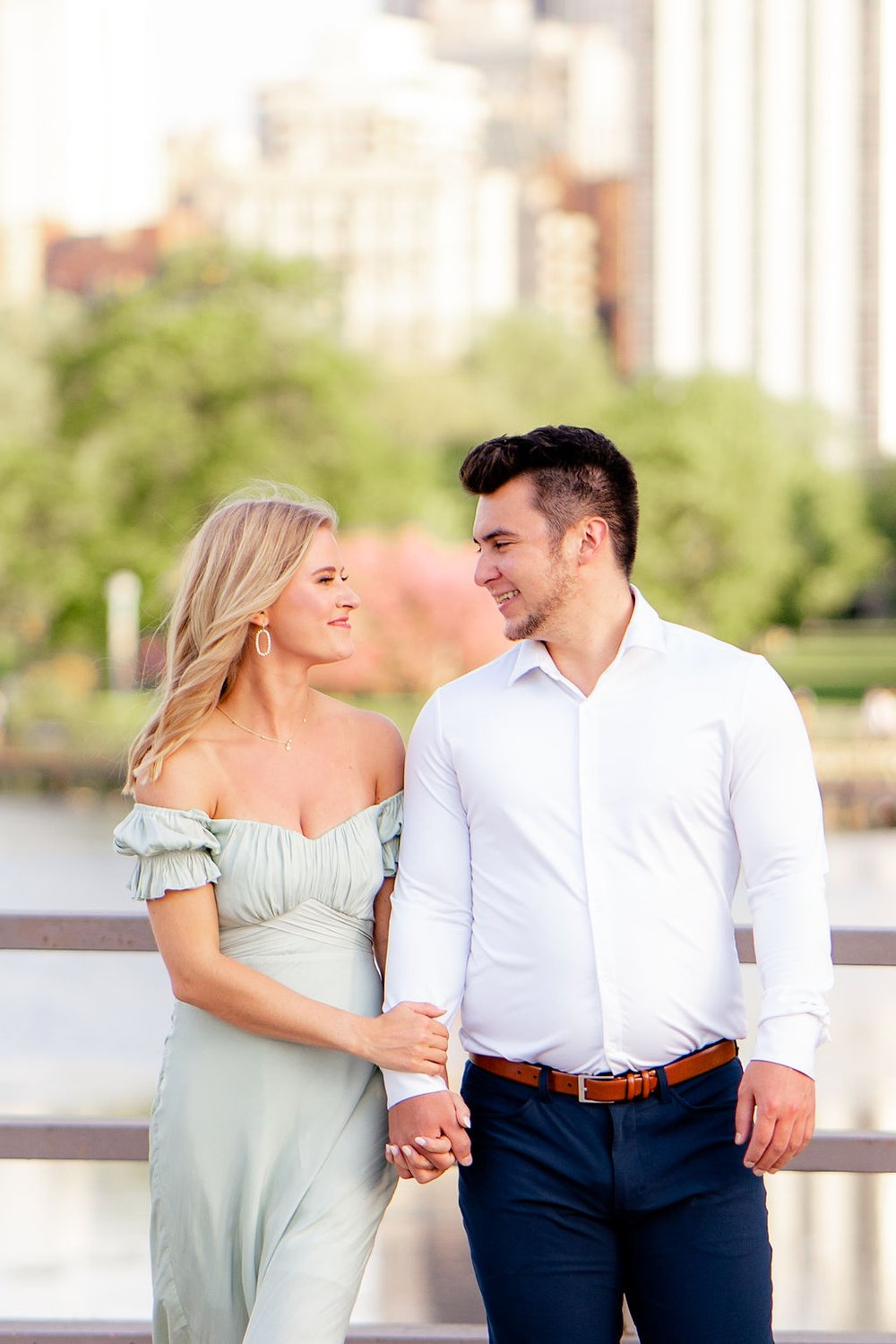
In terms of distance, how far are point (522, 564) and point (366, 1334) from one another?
4.49ft

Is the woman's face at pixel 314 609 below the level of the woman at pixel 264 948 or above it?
above

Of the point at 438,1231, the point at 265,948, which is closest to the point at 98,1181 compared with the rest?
the point at 438,1231

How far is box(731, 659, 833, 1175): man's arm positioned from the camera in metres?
2.46

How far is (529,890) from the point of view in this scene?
2572 millimetres

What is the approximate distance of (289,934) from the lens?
8.91 feet

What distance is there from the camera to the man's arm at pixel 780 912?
2.46 metres

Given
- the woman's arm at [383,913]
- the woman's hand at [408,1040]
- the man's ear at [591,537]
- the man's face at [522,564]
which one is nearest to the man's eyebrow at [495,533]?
the man's face at [522,564]

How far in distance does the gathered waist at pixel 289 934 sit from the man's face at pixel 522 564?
0.52 m

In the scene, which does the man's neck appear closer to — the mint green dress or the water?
the mint green dress

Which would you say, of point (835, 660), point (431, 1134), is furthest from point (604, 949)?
point (835, 660)

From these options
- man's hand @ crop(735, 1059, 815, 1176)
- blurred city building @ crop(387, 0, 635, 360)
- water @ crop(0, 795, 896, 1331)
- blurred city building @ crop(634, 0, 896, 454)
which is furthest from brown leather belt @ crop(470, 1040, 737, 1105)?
blurred city building @ crop(387, 0, 635, 360)

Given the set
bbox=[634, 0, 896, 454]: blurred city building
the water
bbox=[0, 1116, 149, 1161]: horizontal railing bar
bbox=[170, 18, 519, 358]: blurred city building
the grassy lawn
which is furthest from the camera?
bbox=[170, 18, 519, 358]: blurred city building

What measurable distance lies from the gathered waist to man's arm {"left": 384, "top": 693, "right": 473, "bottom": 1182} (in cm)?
12

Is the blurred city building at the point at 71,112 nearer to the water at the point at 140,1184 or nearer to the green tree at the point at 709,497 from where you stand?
the green tree at the point at 709,497
